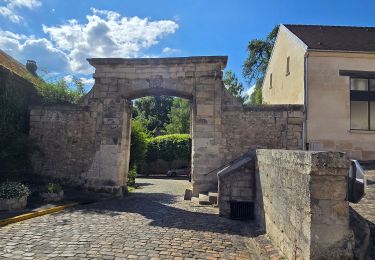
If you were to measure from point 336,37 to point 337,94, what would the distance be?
368 centimetres

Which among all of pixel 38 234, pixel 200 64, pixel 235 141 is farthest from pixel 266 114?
pixel 38 234

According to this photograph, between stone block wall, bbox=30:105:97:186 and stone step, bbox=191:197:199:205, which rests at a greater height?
stone block wall, bbox=30:105:97:186

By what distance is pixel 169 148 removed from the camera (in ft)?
94.6

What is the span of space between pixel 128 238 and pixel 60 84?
8.37 metres

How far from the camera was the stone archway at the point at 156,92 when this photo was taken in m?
10.9

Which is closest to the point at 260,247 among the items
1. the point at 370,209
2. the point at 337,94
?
the point at 370,209

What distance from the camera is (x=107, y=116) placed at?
1147 centimetres

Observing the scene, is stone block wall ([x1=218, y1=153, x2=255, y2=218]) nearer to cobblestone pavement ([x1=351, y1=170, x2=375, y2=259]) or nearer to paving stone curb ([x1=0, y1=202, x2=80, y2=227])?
cobblestone pavement ([x1=351, y1=170, x2=375, y2=259])

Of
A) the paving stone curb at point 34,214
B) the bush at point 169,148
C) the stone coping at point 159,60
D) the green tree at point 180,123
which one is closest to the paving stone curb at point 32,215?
the paving stone curb at point 34,214

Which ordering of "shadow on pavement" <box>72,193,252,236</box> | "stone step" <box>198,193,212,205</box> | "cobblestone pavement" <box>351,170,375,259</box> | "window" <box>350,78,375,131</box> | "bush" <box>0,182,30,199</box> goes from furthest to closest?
"window" <box>350,78,375,131</box>
"stone step" <box>198,193,212,205</box>
"bush" <box>0,182,30,199</box>
"shadow on pavement" <box>72,193,252,236</box>
"cobblestone pavement" <box>351,170,375,259</box>

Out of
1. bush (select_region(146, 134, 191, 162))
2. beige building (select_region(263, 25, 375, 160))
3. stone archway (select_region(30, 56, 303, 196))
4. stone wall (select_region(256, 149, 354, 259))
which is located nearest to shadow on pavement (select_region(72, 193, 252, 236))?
stone archway (select_region(30, 56, 303, 196))

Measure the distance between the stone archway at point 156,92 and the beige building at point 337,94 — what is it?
3.66m

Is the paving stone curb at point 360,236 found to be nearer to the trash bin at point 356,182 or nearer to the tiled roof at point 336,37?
the trash bin at point 356,182

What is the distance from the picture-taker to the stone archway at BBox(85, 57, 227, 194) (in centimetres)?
1091
